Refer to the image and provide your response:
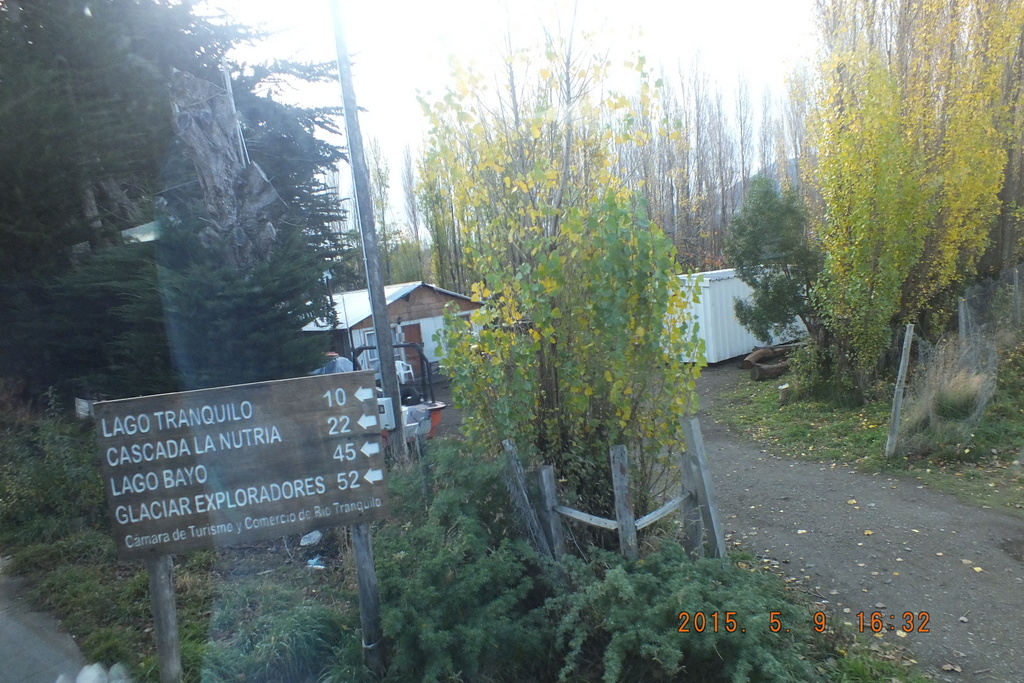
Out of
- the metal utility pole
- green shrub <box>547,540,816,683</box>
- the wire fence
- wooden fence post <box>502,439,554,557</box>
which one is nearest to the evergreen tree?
the metal utility pole

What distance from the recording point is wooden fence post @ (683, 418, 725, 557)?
14.7 feet

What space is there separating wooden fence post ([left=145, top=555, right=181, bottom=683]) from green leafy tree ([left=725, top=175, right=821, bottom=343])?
11638mm

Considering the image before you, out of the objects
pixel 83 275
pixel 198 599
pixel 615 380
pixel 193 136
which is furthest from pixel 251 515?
pixel 83 275

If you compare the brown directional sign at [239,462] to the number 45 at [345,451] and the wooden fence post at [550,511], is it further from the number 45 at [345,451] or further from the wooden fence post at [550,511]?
the wooden fence post at [550,511]

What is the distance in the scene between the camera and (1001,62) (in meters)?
12.3

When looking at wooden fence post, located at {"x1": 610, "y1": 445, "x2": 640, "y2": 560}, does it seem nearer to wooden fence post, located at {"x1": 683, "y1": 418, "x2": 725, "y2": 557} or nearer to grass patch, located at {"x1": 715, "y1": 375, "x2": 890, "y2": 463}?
wooden fence post, located at {"x1": 683, "y1": 418, "x2": 725, "y2": 557}

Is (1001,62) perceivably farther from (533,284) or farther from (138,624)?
(138,624)

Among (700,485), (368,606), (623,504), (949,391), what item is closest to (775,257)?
(949,391)

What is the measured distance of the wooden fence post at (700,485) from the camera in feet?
14.7

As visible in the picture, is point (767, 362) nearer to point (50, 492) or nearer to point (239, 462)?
point (50, 492)

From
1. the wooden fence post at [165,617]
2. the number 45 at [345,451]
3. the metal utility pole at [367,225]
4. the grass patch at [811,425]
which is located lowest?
the grass patch at [811,425]

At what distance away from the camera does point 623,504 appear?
4.14 m

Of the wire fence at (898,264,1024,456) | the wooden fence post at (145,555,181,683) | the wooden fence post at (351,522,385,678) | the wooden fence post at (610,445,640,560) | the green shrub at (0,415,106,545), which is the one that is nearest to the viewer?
the wooden fence post at (145,555,181,683)
